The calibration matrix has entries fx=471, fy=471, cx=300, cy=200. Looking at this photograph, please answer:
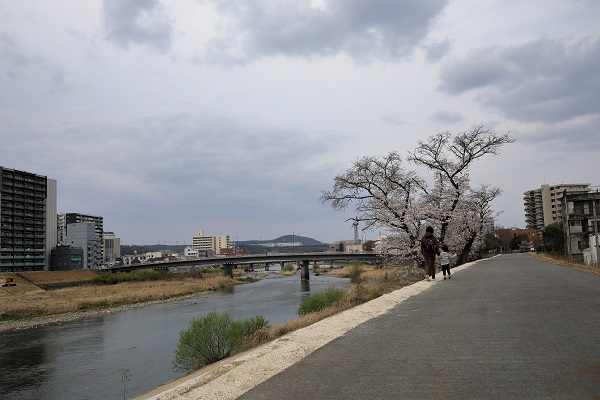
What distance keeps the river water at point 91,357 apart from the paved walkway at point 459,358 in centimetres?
515

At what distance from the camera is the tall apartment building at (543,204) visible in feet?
462

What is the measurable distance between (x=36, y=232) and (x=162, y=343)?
97069 mm

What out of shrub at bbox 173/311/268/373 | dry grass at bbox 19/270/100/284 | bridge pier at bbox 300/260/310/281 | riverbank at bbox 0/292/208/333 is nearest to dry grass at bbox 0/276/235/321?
riverbank at bbox 0/292/208/333

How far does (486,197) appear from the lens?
6028 cm

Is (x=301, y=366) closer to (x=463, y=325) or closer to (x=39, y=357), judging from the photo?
(x=463, y=325)

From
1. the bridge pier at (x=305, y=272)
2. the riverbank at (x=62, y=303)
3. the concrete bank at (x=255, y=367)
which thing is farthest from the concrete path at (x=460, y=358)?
the bridge pier at (x=305, y=272)

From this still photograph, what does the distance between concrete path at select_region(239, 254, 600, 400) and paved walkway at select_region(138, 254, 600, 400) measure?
0.5 inches

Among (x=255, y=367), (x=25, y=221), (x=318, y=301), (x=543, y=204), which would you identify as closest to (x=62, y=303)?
(x=318, y=301)

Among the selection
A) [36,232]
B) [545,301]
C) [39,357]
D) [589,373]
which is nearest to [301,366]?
[589,373]

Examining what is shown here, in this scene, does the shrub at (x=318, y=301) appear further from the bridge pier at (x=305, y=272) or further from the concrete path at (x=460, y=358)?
the bridge pier at (x=305, y=272)

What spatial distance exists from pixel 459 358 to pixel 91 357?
22.2 meters

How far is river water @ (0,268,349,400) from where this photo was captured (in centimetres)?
1722

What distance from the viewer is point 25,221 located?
106 metres

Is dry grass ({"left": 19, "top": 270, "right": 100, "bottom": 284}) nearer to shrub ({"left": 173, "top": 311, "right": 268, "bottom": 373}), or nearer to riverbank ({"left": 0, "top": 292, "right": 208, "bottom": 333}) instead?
riverbank ({"left": 0, "top": 292, "right": 208, "bottom": 333})
